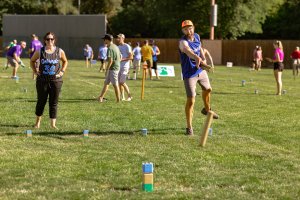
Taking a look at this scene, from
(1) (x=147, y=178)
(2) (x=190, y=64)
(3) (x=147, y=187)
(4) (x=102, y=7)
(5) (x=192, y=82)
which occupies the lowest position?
(3) (x=147, y=187)

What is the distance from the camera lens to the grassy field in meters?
6.70

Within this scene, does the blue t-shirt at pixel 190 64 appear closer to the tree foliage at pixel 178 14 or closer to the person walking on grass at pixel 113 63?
the person walking on grass at pixel 113 63

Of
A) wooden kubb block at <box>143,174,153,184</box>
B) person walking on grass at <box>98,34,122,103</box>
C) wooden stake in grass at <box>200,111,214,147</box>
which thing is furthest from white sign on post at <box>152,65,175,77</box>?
wooden kubb block at <box>143,174,153,184</box>

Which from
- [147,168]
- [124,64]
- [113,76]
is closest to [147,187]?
[147,168]

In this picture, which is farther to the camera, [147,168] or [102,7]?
[102,7]

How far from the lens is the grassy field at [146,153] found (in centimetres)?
670

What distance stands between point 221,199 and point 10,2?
69698 mm

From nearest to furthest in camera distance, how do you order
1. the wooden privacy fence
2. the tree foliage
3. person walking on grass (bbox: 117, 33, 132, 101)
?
person walking on grass (bbox: 117, 33, 132, 101)
the wooden privacy fence
the tree foliage

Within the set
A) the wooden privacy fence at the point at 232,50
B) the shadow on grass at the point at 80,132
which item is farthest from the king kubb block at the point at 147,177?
the wooden privacy fence at the point at 232,50

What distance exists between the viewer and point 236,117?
44.9ft

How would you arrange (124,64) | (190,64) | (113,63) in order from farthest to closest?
(124,64)
(113,63)
(190,64)

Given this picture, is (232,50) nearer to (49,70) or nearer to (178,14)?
(178,14)

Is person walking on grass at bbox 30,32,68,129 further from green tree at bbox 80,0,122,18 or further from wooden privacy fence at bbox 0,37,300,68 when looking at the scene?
green tree at bbox 80,0,122,18

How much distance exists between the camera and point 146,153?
8844mm
